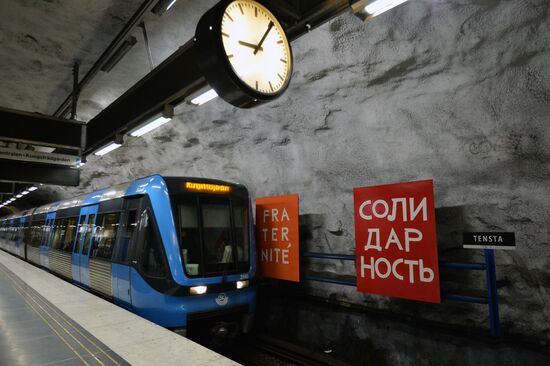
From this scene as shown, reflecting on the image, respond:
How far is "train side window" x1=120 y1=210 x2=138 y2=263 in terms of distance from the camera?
5.46m

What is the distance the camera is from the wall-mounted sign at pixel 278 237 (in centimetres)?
588

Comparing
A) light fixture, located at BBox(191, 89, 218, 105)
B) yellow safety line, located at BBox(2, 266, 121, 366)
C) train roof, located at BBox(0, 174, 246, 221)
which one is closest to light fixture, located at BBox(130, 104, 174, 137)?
light fixture, located at BBox(191, 89, 218, 105)

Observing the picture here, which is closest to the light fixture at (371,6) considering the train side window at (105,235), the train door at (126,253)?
the train door at (126,253)

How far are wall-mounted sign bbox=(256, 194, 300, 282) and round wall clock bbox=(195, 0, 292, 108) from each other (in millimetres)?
3242

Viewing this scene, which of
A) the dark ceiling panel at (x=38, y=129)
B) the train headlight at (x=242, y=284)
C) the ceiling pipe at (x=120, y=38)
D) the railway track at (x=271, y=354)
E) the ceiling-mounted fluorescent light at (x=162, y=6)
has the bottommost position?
the railway track at (x=271, y=354)

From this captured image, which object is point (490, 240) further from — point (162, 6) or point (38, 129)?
point (38, 129)

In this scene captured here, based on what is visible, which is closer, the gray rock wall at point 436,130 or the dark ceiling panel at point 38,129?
the gray rock wall at point 436,130

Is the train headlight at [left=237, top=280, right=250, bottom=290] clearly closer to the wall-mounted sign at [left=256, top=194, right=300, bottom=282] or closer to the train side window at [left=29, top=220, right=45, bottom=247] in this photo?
the wall-mounted sign at [left=256, top=194, right=300, bottom=282]

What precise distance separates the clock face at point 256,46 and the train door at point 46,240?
10.2 meters

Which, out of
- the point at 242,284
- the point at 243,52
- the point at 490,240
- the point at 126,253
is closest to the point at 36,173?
the point at 126,253

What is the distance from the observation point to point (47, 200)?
26.2m

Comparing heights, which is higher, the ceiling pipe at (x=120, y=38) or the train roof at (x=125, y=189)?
the ceiling pipe at (x=120, y=38)

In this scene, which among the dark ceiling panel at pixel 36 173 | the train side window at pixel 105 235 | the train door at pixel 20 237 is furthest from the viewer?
→ the train door at pixel 20 237

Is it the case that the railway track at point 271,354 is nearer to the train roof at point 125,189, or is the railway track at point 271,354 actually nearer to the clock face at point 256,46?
the train roof at point 125,189
